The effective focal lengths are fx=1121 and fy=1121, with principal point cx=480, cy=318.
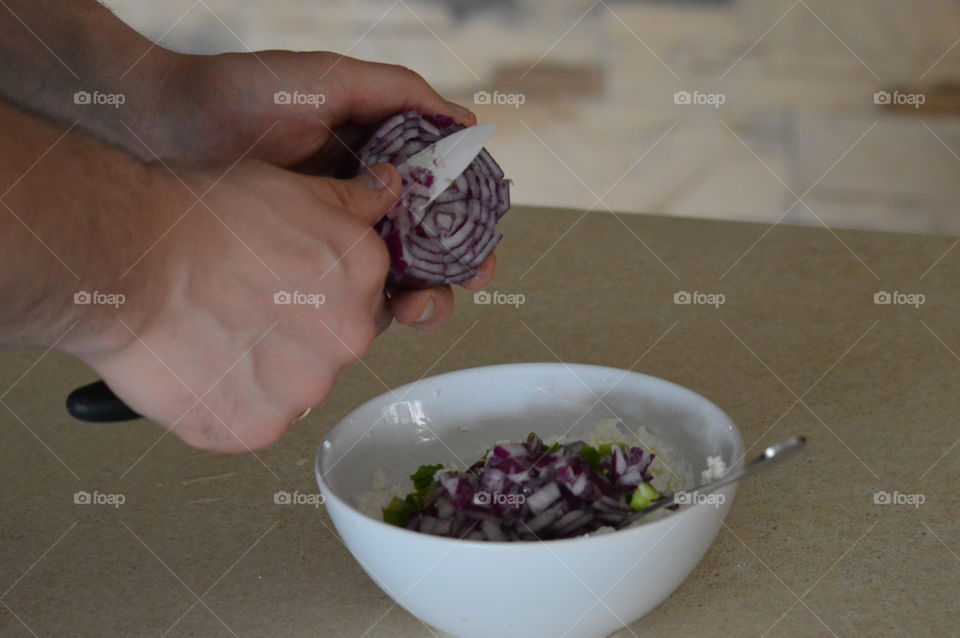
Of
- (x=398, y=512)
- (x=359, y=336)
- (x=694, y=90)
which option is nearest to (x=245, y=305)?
(x=359, y=336)

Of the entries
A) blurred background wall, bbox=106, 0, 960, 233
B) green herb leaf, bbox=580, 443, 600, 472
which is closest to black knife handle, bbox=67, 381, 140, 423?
green herb leaf, bbox=580, 443, 600, 472

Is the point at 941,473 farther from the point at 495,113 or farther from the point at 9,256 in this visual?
the point at 495,113

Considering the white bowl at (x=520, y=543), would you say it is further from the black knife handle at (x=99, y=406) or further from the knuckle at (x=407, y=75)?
the knuckle at (x=407, y=75)

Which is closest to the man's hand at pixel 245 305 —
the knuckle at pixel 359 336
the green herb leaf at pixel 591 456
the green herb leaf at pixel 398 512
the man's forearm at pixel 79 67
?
the knuckle at pixel 359 336

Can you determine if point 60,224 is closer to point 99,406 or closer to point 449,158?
point 99,406

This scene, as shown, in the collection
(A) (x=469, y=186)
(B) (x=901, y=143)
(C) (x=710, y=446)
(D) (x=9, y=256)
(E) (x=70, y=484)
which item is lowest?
(B) (x=901, y=143)

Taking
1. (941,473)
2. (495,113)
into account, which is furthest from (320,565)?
(495,113)
